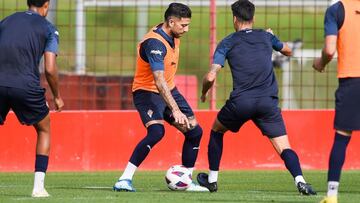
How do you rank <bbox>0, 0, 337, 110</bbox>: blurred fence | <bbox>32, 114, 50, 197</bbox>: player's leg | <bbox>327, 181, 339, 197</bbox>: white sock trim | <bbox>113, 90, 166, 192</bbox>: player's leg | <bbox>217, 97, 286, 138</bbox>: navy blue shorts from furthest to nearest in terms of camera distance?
<bbox>0, 0, 337, 110</bbox>: blurred fence
<bbox>113, 90, 166, 192</bbox>: player's leg
<bbox>217, 97, 286, 138</bbox>: navy blue shorts
<bbox>32, 114, 50, 197</bbox>: player's leg
<bbox>327, 181, 339, 197</bbox>: white sock trim

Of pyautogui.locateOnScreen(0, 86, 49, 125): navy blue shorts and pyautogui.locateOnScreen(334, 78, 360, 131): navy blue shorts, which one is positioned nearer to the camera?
pyautogui.locateOnScreen(334, 78, 360, 131): navy blue shorts

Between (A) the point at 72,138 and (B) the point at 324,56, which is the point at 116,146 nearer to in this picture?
(A) the point at 72,138

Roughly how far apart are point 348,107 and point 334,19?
78 centimetres

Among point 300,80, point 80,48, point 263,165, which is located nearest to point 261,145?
point 263,165

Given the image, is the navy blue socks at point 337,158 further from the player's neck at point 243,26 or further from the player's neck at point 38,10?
the player's neck at point 38,10

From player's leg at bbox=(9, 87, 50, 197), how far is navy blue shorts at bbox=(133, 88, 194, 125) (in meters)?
Answer: 1.47

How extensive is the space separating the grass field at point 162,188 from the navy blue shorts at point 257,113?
70 centimetres

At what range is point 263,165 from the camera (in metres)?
17.0

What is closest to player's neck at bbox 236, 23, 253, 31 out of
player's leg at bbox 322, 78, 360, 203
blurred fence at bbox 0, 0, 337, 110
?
player's leg at bbox 322, 78, 360, 203

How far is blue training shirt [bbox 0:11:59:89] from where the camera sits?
11.9 m

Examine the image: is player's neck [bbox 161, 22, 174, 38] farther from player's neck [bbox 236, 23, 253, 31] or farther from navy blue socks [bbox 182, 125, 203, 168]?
navy blue socks [bbox 182, 125, 203, 168]

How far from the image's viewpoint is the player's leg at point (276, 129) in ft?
41.1

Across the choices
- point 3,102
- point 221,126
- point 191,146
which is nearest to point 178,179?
point 191,146

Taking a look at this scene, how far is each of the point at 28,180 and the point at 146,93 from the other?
2.41 m
